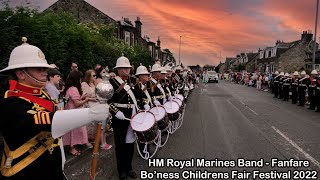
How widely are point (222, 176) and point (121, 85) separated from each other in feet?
8.33

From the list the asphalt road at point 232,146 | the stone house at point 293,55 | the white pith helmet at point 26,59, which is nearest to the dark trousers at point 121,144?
the asphalt road at point 232,146

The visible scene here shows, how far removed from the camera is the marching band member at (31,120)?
94.6 inches

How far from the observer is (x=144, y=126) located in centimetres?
591

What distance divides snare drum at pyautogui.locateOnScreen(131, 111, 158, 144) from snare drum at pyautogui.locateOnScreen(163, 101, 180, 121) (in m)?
2.28

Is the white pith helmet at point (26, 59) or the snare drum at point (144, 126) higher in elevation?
the white pith helmet at point (26, 59)

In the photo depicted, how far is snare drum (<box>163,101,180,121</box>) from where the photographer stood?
8406 millimetres

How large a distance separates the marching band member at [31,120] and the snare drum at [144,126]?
302 centimetres

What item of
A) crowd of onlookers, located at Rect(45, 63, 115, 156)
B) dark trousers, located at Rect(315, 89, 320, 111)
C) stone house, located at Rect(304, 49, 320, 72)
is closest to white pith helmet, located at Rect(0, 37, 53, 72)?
crowd of onlookers, located at Rect(45, 63, 115, 156)

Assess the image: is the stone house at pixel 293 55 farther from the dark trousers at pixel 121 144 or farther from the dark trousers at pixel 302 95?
the dark trousers at pixel 121 144

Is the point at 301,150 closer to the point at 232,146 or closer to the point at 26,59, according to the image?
the point at 232,146

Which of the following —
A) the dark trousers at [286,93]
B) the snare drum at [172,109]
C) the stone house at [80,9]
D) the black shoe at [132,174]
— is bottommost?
the black shoe at [132,174]

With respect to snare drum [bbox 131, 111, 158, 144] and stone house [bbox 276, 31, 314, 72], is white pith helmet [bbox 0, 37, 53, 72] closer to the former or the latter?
snare drum [bbox 131, 111, 158, 144]

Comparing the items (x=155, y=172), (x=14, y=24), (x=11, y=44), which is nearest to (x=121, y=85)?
(x=155, y=172)

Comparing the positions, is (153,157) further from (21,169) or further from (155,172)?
(21,169)
